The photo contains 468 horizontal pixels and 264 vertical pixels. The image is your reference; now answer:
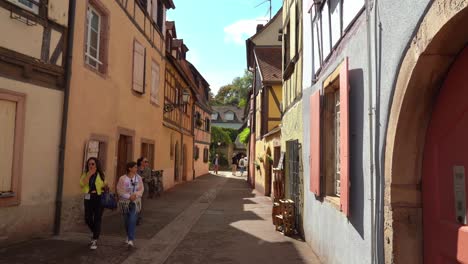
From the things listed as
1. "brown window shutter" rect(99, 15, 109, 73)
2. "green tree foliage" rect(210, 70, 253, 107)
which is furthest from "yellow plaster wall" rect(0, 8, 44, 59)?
"green tree foliage" rect(210, 70, 253, 107)

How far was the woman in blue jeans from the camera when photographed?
23.8ft

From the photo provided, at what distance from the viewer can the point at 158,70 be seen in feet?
52.8

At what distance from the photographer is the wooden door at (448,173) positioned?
9.30ft

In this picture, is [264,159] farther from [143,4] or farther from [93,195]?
[93,195]

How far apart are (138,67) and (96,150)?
156 inches

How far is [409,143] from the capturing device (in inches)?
132

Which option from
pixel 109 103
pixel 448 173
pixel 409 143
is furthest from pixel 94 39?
pixel 448 173

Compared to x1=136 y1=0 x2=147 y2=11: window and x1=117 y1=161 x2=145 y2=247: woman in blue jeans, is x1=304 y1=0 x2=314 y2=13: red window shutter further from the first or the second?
x1=136 y1=0 x2=147 y2=11: window

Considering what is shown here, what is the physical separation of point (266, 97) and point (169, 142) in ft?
15.7

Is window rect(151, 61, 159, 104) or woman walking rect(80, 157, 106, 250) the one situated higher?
window rect(151, 61, 159, 104)

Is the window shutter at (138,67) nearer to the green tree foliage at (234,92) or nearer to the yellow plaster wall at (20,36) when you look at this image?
the yellow plaster wall at (20,36)

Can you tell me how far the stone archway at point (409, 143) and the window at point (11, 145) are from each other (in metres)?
5.84

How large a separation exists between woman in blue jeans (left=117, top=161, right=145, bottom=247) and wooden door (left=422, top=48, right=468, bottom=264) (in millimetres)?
5063

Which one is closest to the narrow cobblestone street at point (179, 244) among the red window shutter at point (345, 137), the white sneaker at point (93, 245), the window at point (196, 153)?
the white sneaker at point (93, 245)
